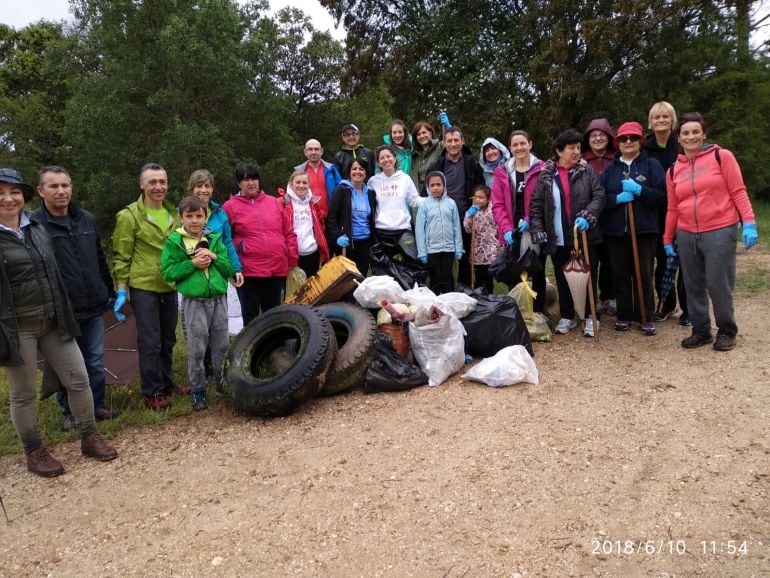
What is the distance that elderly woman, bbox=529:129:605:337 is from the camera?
15.6ft

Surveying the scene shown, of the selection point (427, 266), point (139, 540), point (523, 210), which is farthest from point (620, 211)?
point (139, 540)

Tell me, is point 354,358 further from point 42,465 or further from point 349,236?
point 42,465

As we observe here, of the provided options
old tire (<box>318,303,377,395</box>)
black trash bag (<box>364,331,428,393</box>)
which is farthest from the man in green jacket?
black trash bag (<box>364,331,428,393</box>)

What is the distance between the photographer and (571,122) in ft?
45.3

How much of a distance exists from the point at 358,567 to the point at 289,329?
2311 mm

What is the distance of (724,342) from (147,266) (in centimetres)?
459

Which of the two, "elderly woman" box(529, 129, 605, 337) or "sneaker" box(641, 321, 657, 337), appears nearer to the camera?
"elderly woman" box(529, 129, 605, 337)

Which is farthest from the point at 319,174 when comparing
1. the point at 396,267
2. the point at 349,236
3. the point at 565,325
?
the point at 565,325

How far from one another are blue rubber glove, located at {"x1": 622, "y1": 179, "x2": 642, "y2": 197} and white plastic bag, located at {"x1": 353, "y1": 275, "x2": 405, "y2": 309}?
2.17m

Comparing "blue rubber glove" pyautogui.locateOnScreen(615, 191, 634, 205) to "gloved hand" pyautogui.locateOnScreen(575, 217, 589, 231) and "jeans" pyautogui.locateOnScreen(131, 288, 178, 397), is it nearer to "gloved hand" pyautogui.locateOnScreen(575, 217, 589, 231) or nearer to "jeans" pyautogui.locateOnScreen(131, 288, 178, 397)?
"gloved hand" pyautogui.locateOnScreen(575, 217, 589, 231)

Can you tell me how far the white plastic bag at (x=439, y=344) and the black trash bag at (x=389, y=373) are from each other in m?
0.11

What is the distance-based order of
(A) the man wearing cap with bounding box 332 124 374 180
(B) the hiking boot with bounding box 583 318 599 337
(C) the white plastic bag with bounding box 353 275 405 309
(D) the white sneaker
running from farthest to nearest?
(A) the man wearing cap with bounding box 332 124 374 180 → (D) the white sneaker → (B) the hiking boot with bounding box 583 318 599 337 → (C) the white plastic bag with bounding box 353 275 405 309

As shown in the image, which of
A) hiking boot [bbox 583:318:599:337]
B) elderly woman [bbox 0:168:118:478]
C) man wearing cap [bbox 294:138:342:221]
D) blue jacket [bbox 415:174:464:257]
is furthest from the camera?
man wearing cap [bbox 294:138:342:221]

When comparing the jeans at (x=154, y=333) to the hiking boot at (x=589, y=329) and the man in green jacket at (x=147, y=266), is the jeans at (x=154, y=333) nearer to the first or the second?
the man in green jacket at (x=147, y=266)
